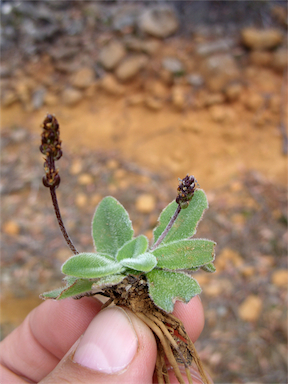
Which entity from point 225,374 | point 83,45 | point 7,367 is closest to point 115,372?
point 7,367

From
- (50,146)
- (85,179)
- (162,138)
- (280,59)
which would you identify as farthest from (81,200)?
(280,59)

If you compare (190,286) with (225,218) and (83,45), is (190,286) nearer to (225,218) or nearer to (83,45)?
(225,218)

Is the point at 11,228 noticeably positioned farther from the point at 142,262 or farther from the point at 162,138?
the point at 142,262

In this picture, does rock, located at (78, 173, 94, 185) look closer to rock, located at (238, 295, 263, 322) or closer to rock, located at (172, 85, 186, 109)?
rock, located at (172, 85, 186, 109)

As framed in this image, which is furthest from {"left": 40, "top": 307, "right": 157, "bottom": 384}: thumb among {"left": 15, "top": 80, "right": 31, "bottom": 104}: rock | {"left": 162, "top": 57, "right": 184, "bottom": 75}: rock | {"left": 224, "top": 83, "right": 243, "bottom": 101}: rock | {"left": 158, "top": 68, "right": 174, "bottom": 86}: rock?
{"left": 15, "top": 80, "right": 31, "bottom": 104}: rock

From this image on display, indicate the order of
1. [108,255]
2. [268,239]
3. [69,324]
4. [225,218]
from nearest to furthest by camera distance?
[108,255], [69,324], [268,239], [225,218]

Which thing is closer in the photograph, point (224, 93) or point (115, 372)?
point (115, 372)

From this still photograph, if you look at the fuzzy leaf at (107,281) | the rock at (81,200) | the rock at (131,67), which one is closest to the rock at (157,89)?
the rock at (131,67)
